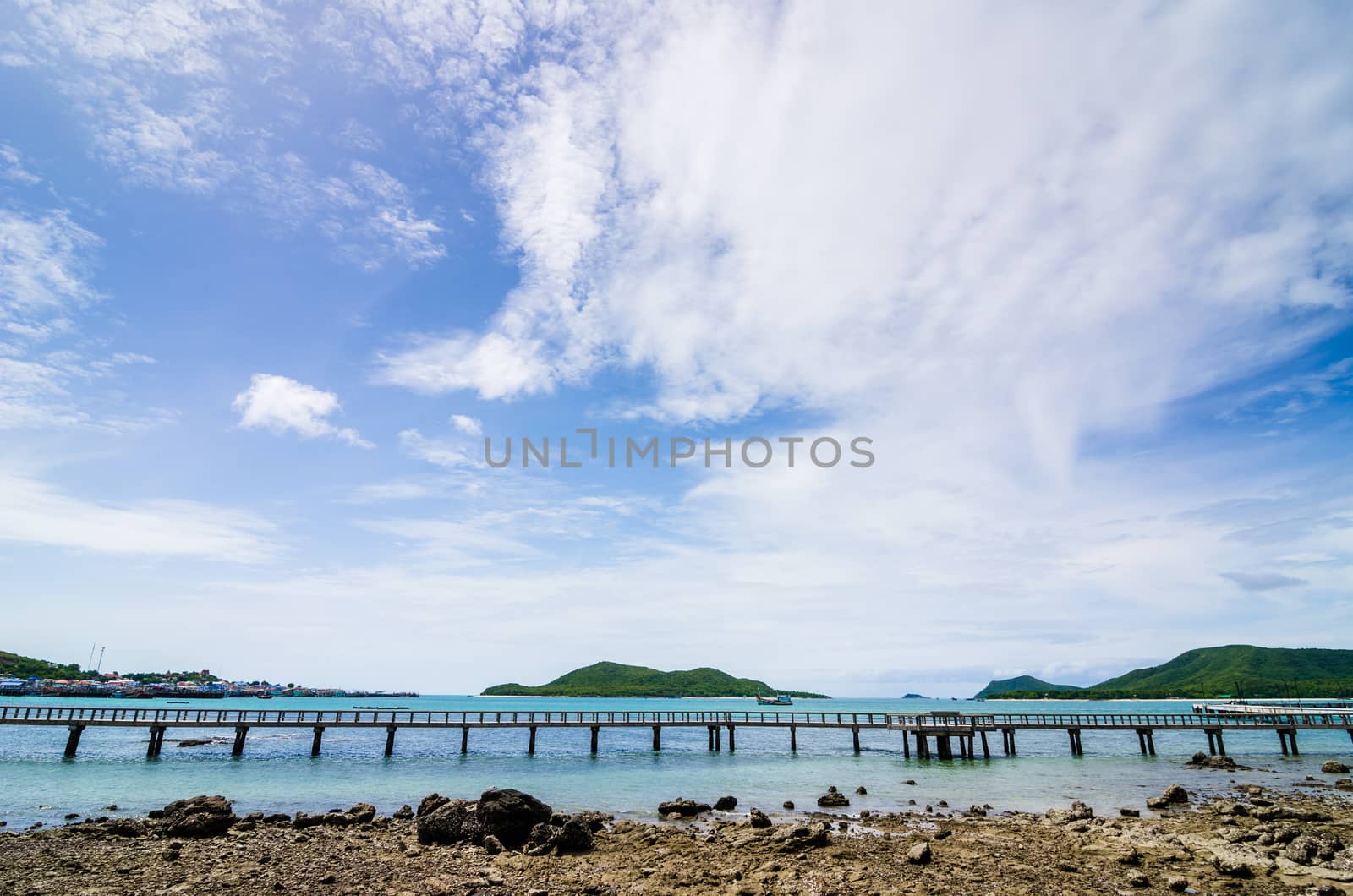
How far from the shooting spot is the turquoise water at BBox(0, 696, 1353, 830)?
31.0m

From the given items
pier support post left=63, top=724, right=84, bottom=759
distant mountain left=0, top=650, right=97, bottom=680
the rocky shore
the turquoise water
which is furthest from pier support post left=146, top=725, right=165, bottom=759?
distant mountain left=0, top=650, right=97, bottom=680

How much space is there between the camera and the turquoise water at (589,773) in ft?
102

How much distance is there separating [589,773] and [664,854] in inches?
1016

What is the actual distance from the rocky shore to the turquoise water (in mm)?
5628

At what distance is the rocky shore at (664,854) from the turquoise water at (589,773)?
18.5 ft

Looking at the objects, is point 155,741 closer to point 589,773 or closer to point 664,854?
point 589,773

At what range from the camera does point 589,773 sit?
1700 inches

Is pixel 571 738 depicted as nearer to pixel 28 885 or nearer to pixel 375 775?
pixel 375 775

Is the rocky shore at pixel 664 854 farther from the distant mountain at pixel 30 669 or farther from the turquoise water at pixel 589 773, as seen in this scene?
the distant mountain at pixel 30 669

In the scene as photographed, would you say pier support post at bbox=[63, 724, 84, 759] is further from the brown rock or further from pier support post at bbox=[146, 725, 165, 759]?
the brown rock

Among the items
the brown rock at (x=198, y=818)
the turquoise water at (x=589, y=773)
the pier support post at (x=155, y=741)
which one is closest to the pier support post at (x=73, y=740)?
the turquoise water at (x=589, y=773)

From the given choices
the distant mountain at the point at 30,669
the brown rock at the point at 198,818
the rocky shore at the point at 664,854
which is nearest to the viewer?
the rocky shore at the point at 664,854

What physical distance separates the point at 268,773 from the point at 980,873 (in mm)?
39891

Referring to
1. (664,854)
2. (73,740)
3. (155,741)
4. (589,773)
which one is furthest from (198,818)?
(73,740)
